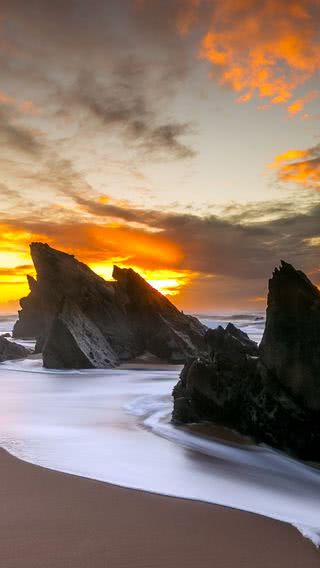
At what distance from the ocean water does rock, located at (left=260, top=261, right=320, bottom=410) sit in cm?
115

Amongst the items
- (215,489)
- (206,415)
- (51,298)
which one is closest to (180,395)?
(206,415)

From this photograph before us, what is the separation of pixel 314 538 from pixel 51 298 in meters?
23.9

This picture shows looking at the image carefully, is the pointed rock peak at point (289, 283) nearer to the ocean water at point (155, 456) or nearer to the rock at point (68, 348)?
the ocean water at point (155, 456)

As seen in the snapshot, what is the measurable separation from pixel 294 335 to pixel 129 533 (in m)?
4.67

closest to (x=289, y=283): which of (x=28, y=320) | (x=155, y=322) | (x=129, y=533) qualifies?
(x=129, y=533)

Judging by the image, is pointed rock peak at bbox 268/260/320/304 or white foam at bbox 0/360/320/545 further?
pointed rock peak at bbox 268/260/320/304

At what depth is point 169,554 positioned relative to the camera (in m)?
3.62

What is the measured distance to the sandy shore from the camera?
3.53m

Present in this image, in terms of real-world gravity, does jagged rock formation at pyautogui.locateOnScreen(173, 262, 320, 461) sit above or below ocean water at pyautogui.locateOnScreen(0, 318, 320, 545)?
above

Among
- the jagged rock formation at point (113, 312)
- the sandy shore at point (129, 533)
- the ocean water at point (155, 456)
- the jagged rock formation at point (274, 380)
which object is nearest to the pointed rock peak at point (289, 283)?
the jagged rock formation at point (274, 380)

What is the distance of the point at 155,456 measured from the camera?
6742mm

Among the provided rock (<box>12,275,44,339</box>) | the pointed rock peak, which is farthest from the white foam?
rock (<box>12,275,44,339</box>)

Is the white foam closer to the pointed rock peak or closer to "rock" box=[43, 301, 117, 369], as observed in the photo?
the pointed rock peak

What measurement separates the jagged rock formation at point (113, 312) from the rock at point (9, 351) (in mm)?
1524
